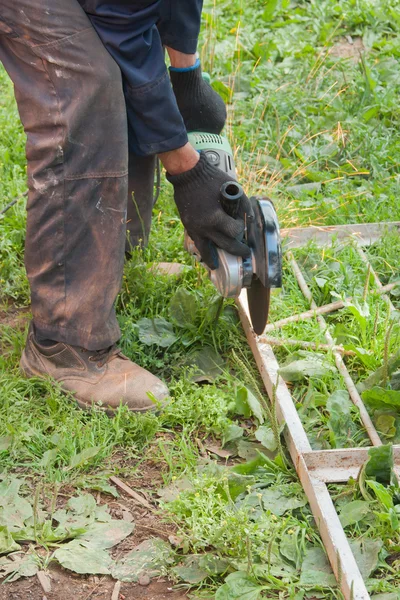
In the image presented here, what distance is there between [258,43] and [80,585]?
4.20 metres

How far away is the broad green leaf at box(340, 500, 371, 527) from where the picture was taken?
236cm

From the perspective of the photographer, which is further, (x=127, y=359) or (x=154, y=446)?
(x=127, y=359)

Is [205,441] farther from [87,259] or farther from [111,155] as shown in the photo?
[111,155]

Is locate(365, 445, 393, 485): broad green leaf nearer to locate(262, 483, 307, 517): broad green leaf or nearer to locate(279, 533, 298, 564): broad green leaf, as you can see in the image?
locate(262, 483, 307, 517): broad green leaf

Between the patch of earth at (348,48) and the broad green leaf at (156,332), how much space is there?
10.1 ft

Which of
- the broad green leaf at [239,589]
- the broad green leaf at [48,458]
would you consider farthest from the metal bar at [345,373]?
the broad green leaf at [48,458]

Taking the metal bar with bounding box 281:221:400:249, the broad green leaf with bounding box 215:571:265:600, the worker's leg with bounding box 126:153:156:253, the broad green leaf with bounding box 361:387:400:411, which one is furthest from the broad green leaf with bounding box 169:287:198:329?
the broad green leaf with bounding box 215:571:265:600

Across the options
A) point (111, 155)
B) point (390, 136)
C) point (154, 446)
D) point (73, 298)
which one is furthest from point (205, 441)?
point (390, 136)

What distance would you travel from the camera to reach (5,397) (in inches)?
114

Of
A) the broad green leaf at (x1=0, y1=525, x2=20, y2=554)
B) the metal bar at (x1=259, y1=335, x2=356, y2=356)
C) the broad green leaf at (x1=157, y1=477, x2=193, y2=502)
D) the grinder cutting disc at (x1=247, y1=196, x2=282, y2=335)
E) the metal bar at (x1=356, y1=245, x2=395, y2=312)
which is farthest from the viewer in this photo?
the metal bar at (x1=356, y1=245, x2=395, y2=312)

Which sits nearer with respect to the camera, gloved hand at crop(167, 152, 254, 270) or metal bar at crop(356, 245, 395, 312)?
gloved hand at crop(167, 152, 254, 270)

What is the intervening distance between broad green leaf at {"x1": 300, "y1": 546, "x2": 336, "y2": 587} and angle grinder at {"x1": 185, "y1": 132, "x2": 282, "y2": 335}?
94 centimetres

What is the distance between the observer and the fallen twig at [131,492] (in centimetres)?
255

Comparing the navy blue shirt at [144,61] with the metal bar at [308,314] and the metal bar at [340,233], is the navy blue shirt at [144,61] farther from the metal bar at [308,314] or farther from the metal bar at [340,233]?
the metal bar at [340,233]
